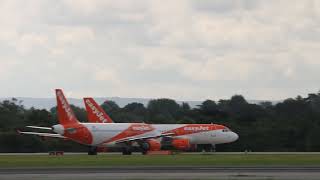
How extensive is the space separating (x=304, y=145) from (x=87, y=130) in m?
29.7

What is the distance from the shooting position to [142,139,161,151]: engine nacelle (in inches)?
3499

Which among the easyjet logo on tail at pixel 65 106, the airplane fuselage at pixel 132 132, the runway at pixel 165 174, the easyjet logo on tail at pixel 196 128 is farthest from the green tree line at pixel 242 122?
the runway at pixel 165 174

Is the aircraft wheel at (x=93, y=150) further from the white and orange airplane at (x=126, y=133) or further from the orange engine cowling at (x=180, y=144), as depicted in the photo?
the orange engine cowling at (x=180, y=144)

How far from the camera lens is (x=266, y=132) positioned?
4245 inches

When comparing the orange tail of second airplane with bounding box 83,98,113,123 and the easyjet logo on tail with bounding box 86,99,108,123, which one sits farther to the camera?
the easyjet logo on tail with bounding box 86,99,108,123

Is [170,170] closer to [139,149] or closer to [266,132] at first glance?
[139,149]

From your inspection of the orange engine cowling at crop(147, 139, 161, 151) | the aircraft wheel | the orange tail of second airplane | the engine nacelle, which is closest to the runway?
the engine nacelle

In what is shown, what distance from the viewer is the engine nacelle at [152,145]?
88875 mm

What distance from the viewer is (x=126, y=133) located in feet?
294

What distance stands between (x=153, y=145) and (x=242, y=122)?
34.8m

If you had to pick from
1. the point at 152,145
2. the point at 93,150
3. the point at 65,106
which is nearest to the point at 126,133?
the point at 152,145

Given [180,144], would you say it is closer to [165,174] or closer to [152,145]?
[152,145]

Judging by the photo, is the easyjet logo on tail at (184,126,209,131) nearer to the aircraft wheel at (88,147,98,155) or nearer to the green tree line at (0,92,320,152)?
the aircraft wheel at (88,147,98,155)

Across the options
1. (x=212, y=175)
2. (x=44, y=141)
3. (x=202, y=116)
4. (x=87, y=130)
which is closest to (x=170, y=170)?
(x=212, y=175)
